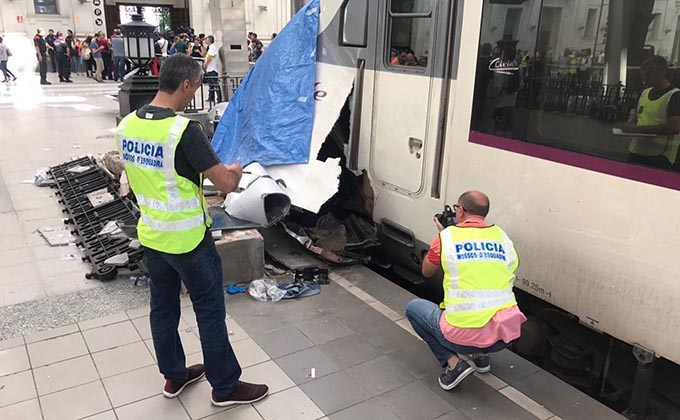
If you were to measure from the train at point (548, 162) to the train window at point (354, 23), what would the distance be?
0.06 ft

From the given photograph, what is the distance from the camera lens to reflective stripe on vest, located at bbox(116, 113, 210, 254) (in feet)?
9.16

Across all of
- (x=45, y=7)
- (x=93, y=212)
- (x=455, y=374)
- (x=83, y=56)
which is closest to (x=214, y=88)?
(x=93, y=212)

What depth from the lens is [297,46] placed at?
225 inches

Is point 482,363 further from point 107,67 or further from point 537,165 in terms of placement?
point 107,67

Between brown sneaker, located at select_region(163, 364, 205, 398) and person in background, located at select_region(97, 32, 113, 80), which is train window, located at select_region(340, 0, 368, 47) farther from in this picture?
person in background, located at select_region(97, 32, 113, 80)

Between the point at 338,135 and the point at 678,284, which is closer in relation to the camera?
the point at 678,284

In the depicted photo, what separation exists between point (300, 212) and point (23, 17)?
2744cm

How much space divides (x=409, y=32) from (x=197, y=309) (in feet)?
9.33

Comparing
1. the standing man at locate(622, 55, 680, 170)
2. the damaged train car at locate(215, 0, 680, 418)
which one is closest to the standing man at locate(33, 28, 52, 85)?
the damaged train car at locate(215, 0, 680, 418)

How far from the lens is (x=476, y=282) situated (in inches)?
124

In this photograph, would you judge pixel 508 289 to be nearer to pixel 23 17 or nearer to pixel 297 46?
pixel 297 46

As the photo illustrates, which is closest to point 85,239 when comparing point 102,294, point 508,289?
point 102,294

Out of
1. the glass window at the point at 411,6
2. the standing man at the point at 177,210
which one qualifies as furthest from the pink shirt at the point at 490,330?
the glass window at the point at 411,6

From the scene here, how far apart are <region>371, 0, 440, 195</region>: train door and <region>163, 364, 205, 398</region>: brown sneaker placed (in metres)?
2.20
